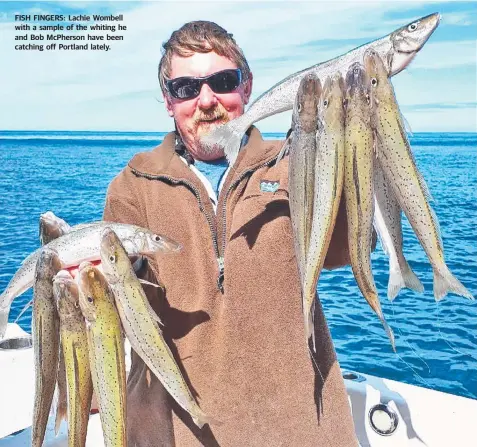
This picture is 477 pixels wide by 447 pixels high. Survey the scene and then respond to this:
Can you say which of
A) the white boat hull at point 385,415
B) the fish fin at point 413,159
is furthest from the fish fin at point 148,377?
the white boat hull at point 385,415

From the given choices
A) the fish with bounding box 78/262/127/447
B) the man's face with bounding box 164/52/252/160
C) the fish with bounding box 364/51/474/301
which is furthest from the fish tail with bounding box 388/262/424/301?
the man's face with bounding box 164/52/252/160

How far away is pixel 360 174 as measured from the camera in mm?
2250

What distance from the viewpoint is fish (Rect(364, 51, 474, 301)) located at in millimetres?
2193

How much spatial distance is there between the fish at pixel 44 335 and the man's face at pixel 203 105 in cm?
105

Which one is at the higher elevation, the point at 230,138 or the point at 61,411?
the point at 230,138

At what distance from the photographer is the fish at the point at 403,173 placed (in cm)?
Answer: 219

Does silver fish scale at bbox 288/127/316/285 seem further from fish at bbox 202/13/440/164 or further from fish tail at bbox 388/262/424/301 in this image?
fish tail at bbox 388/262/424/301

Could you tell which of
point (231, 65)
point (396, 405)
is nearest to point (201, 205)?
point (231, 65)

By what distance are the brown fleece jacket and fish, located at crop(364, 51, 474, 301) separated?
839 mm

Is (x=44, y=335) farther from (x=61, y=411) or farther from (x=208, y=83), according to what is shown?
(x=208, y=83)

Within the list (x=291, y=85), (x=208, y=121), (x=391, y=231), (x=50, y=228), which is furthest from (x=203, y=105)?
(x=391, y=231)

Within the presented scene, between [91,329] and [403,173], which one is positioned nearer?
[403,173]

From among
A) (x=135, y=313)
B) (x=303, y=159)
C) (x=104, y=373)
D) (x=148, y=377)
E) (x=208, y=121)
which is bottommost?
(x=148, y=377)

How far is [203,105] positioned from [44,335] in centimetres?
138
